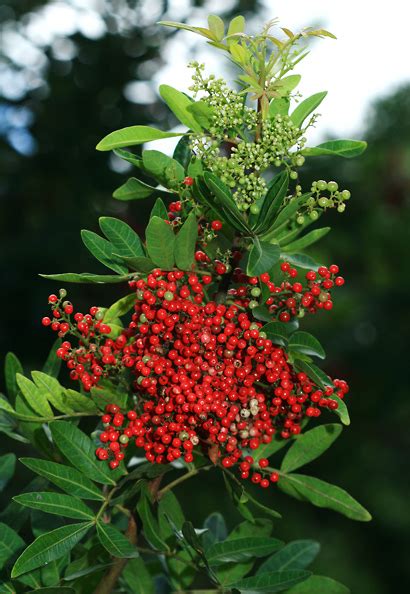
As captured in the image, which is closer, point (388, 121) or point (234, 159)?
point (234, 159)

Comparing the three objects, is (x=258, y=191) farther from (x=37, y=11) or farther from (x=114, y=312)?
(x=37, y=11)

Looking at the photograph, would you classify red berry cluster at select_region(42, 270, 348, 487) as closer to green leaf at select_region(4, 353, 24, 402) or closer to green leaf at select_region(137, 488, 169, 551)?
green leaf at select_region(137, 488, 169, 551)

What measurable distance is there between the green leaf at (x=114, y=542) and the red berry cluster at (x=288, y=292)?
0.35 m

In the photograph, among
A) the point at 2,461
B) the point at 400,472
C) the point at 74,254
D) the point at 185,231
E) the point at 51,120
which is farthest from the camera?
the point at 400,472

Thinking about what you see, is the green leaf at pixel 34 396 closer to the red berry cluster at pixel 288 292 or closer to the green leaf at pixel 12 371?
the green leaf at pixel 12 371

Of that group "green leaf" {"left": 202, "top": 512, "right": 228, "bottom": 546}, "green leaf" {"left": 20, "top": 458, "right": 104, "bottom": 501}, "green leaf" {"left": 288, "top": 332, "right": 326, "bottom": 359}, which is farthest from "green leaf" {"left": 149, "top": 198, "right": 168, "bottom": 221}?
"green leaf" {"left": 202, "top": 512, "right": 228, "bottom": 546}

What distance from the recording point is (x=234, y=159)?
96 cm

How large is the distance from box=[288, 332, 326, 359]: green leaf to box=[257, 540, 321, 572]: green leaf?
44 centimetres

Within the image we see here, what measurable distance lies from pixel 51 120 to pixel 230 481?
3.93 m

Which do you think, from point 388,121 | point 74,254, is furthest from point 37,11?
point 388,121

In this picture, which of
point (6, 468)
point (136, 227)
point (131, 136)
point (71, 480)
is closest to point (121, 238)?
point (131, 136)

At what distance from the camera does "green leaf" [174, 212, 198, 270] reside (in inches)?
37.5

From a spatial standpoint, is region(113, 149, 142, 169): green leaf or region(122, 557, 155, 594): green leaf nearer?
region(113, 149, 142, 169): green leaf

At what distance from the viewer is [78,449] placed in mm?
1067
